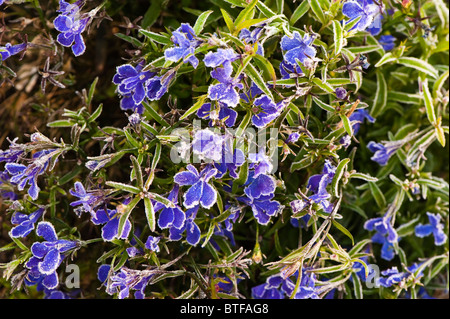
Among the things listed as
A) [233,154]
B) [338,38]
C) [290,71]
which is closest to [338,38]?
[338,38]

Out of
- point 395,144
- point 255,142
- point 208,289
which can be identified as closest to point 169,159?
point 255,142

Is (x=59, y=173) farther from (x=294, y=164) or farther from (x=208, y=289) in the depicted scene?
(x=294, y=164)

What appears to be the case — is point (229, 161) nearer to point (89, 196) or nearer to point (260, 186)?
point (260, 186)

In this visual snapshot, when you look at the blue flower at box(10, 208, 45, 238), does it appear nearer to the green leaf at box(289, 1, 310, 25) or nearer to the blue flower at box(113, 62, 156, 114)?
the blue flower at box(113, 62, 156, 114)

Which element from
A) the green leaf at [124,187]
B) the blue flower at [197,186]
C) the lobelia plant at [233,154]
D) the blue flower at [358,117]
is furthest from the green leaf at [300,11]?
the green leaf at [124,187]

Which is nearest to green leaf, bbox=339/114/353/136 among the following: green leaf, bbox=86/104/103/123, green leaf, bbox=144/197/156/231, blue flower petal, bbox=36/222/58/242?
green leaf, bbox=144/197/156/231

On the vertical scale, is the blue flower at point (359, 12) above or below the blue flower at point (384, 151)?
above

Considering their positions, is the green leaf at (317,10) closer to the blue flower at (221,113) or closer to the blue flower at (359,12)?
the blue flower at (359,12)
